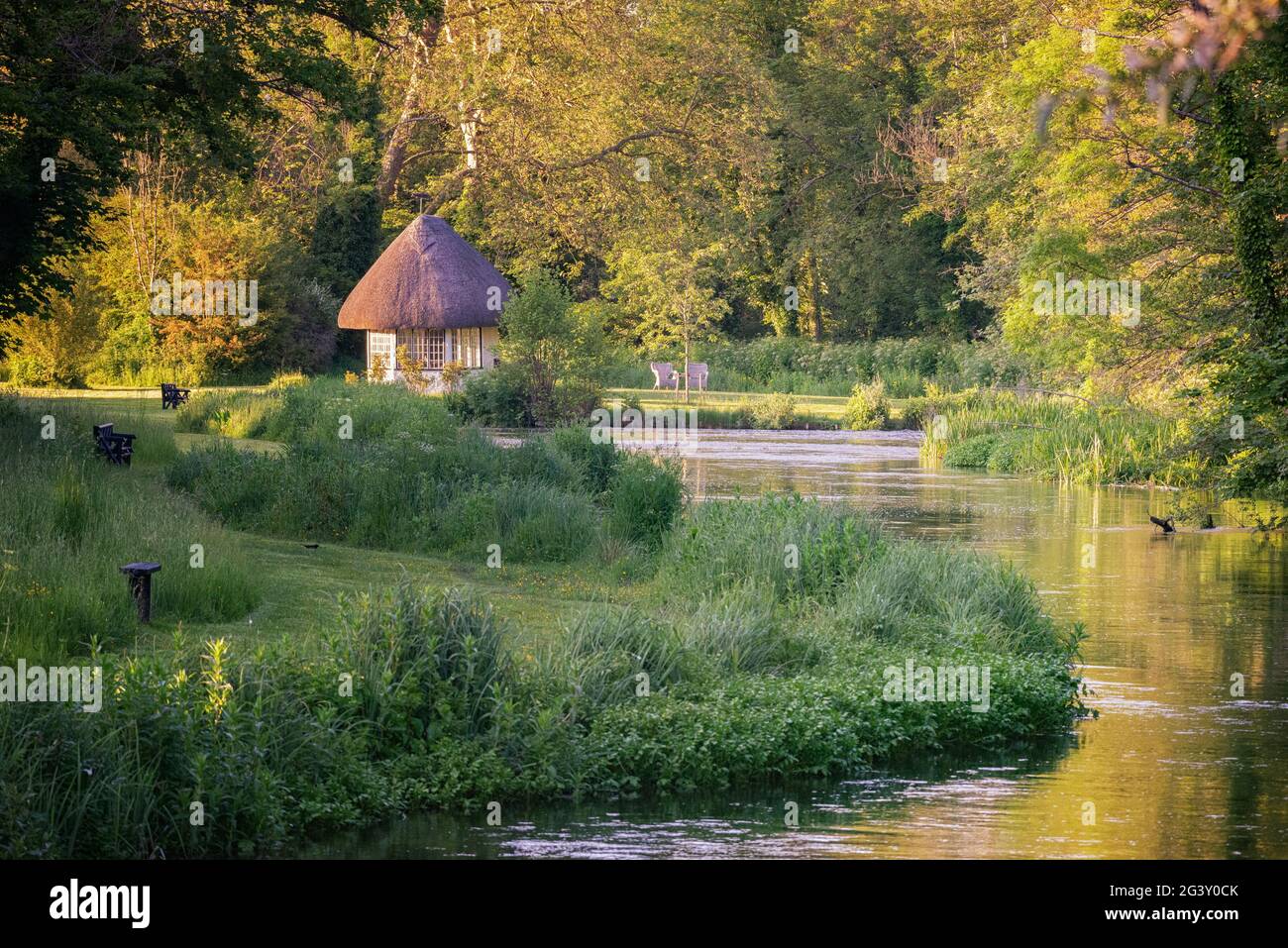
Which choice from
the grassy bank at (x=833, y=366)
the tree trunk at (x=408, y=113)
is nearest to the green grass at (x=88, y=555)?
the tree trunk at (x=408, y=113)

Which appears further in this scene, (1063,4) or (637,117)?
(637,117)

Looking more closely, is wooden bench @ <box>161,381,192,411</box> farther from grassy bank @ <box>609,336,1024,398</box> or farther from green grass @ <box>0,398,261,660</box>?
grassy bank @ <box>609,336,1024,398</box>

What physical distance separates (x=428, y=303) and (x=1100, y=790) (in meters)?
33.2

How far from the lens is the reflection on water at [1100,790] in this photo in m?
9.56

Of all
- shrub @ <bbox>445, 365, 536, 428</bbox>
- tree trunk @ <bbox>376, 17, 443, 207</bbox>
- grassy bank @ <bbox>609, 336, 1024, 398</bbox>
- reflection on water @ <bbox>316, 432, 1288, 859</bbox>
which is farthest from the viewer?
grassy bank @ <bbox>609, 336, 1024, 398</bbox>

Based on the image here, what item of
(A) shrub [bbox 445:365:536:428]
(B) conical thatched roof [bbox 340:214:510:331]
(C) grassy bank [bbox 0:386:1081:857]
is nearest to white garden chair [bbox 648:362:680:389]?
(B) conical thatched roof [bbox 340:214:510:331]

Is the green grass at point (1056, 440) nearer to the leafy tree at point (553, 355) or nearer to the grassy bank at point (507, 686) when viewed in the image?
the leafy tree at point (553, 355)

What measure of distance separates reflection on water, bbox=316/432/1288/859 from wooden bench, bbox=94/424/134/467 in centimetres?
1151

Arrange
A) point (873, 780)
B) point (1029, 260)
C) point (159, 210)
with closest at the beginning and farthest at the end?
point (873, 780) < point (1029, 260) < point (159, 210)

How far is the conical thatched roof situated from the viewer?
4228cm

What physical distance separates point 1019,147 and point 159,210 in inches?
832
